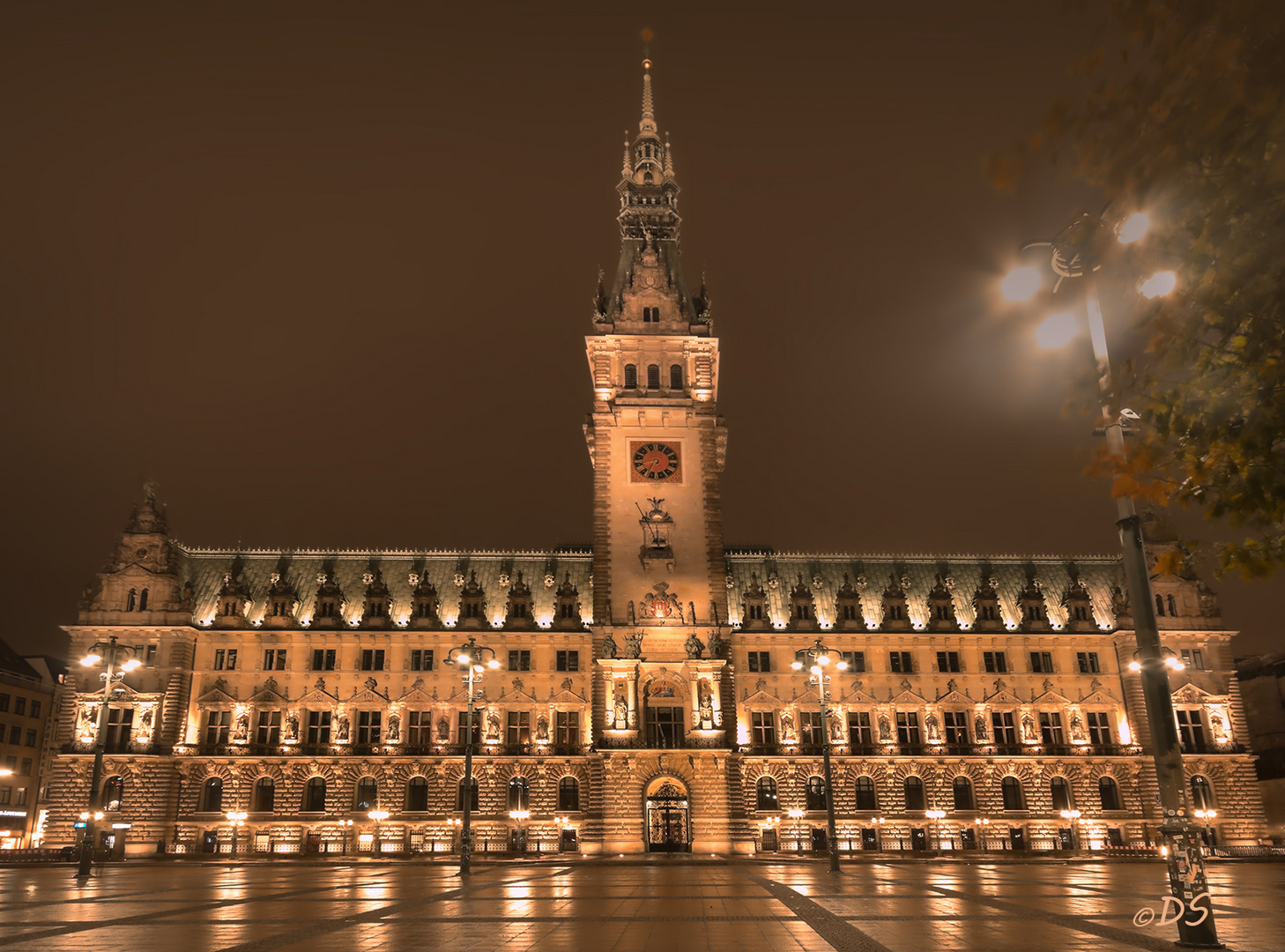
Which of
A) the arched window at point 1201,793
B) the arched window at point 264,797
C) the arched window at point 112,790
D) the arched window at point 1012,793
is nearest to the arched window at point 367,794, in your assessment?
the arched window at point 264,797

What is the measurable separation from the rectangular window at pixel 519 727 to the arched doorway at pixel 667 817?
10.6 m

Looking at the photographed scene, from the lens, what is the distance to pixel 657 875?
135ft

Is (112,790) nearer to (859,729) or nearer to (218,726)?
(218,726)

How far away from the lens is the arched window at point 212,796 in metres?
66.9

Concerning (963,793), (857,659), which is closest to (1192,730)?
(963,793)

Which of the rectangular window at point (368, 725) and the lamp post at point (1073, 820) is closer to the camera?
the lamp post at point (1073, 820)

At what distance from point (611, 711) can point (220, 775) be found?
27.9 m

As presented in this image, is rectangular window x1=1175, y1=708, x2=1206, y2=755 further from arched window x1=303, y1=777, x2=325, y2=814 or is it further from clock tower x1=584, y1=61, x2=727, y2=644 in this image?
arched window x1=303, y1=777, x2=325, y2=814

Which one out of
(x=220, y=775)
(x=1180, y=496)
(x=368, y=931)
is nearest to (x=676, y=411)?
(x=220, y=775)

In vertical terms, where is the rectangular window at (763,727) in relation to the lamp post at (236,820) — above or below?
above

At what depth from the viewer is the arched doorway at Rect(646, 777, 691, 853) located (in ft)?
209

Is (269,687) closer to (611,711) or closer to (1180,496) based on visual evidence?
(611,711)

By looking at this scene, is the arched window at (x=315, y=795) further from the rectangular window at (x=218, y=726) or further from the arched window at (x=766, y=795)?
the arched window at (x=766, y=795)

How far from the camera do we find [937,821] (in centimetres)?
6812
